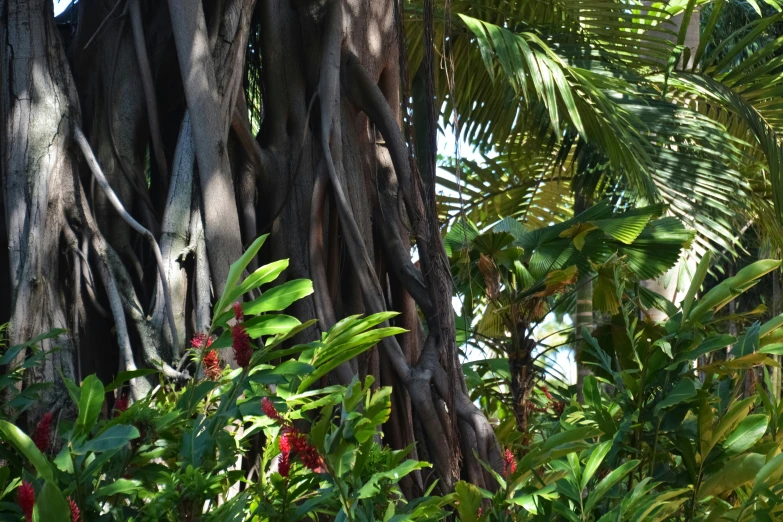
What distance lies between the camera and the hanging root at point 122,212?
6.35 feet

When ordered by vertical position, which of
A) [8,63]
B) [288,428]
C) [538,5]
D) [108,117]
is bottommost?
[288,428]

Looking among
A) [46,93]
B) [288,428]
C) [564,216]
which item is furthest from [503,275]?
[564,216]

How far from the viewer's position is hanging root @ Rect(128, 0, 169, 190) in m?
2.24

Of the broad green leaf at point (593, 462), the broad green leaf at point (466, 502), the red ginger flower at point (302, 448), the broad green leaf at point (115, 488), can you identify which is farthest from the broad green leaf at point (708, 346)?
the broad green leaf at point (115, 488)

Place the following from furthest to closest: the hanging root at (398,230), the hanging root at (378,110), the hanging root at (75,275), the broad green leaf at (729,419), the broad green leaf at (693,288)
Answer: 1. the hanging root at (378,110)
2. the hanging root at (398,230)
3. the hanging root at (75,275)
4. the broad green leaf at (693,288)
5. the broad green leaf at (729,419)

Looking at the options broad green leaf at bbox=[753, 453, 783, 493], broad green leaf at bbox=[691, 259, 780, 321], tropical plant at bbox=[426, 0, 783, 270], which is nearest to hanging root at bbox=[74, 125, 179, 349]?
broad green leaf at bbox=[691, 259, 780, 321]

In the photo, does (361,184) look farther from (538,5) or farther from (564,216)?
(564,216)

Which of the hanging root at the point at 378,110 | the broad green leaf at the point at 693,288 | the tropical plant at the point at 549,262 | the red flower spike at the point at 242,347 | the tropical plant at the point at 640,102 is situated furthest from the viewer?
the tropical plant at the point at 640,102

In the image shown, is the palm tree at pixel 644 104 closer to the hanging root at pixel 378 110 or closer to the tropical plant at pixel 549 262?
the tropical plant at pixel 549 262

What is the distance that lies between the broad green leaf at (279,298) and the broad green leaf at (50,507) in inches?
14.9

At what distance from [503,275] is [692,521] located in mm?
2225

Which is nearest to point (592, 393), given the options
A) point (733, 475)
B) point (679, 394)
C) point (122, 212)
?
point (679, 394)

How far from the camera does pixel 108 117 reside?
2252 millimetres

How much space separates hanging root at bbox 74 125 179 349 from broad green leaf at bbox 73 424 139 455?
902 millimetres
